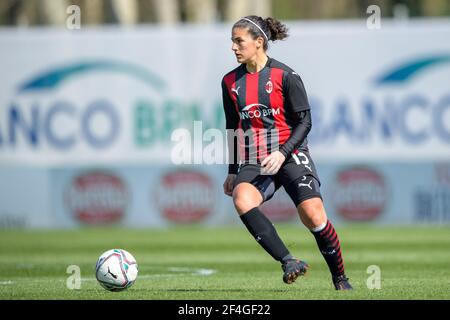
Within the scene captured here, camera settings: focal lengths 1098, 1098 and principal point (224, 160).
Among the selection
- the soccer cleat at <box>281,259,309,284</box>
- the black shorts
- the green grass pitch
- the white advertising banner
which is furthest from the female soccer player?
the white advertising banner

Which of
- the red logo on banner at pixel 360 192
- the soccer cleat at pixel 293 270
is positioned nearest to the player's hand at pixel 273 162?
the soccer cleat at pixel 293 270

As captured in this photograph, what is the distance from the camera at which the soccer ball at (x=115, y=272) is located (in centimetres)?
1009

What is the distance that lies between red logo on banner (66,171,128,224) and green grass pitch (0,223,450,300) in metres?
0.55

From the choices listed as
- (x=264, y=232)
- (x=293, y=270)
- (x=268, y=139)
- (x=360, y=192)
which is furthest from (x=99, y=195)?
(x=293, y=270)

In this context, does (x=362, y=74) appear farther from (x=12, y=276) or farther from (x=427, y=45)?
(x=12, y=276)

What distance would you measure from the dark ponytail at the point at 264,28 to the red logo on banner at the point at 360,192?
12.1 meters

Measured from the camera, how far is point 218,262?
584 inches

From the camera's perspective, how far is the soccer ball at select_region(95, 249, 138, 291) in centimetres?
1009

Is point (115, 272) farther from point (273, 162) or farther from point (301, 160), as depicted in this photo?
point (301, 160)

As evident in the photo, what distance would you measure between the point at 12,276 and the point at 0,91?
11.2 meters

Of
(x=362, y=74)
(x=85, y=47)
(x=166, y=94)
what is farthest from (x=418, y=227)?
(x=85, y=47)

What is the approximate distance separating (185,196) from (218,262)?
7.67 metres

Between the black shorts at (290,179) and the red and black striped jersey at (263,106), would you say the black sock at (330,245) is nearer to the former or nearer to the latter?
the black shorts at (290,179)
